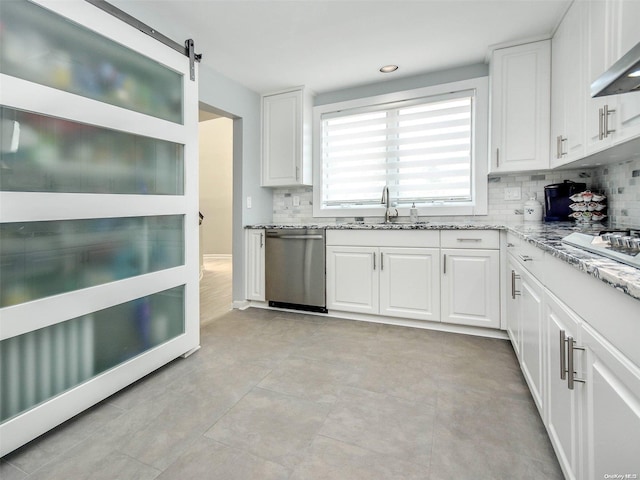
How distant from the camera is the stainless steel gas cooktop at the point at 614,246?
0.86 m

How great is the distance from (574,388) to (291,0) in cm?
247

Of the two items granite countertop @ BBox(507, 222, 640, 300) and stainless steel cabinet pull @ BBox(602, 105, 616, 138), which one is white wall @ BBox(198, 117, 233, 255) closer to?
stainless steel cabinet pull @ BBox(602, 105, 616, 138)

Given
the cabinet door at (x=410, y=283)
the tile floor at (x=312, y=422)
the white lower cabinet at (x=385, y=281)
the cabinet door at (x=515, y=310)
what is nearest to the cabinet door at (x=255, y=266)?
the white lower cabinet at (x=385, y=281)

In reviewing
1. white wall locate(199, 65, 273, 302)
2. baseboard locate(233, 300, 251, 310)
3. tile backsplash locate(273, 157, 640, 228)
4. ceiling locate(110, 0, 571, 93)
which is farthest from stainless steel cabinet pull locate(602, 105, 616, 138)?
baseboard locate(233, 300, 251, 310)

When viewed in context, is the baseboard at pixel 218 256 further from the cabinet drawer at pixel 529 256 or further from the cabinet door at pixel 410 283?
the cabinet drawer at pixel 529 256

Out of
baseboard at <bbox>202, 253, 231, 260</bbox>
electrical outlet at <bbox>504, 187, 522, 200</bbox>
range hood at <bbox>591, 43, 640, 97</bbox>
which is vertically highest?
range hood at <bbox>591, 43, 640, 97</bbox>

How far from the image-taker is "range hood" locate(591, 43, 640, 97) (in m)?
0.79

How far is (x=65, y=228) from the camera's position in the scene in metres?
1.59

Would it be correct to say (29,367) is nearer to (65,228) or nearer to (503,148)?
(65,228)

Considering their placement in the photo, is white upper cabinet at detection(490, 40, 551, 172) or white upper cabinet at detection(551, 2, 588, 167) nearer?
white upper cabinet at detection(551, 2, 588, 167)

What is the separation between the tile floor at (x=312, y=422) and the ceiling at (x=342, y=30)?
2.35m

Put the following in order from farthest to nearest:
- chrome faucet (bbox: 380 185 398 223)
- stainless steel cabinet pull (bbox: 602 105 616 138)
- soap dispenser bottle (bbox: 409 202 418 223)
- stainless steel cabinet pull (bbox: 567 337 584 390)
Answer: chrome faucet (bbox: 380 185 398 223) → soap dispenser bottle (bbox: 409 202 418 223) → stainless steel cabinet pull (bbox: 602 105 616 138) → stainless steel cabinet pull (bbox: 567 337 584 390)

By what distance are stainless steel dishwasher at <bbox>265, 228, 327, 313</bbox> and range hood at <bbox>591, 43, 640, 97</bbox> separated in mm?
2360

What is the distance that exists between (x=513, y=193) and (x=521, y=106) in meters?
0.74
